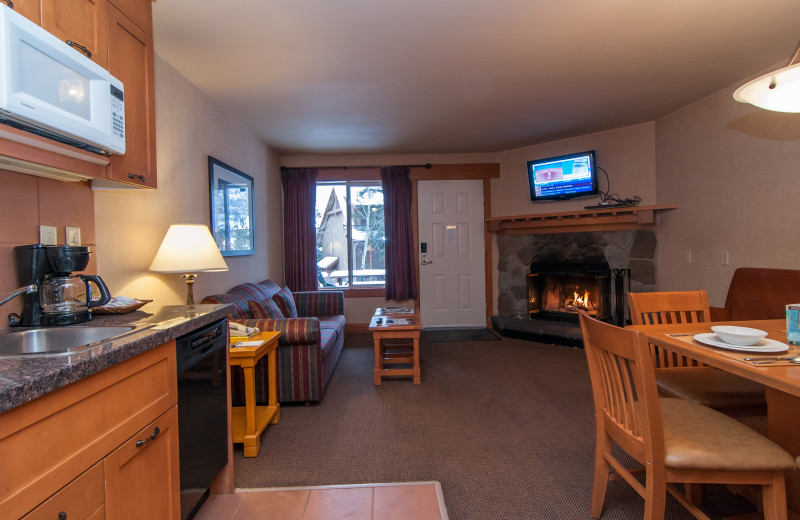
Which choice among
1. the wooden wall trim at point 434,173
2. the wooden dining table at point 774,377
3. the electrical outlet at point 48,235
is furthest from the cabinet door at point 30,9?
the wooden wall trim at point 434,173

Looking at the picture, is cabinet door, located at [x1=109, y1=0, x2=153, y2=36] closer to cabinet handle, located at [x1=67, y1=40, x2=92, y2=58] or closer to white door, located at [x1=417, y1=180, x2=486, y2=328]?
cabinet handle, located at [x1=67, y1=40, x2=92, y2=58]

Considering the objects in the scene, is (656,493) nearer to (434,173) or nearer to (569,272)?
(569,272)

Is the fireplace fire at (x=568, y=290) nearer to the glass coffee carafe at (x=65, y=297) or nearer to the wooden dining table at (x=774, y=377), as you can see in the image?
the wooden dining table at (x=774, y=377)

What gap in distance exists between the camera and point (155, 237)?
2.44m

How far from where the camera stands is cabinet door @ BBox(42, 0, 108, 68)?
1256 mm

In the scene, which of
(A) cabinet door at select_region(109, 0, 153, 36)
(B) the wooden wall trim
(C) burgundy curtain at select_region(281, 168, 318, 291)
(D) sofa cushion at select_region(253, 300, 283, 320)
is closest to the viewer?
(A) cabinet door at select_region(109, 0, 153, 36)

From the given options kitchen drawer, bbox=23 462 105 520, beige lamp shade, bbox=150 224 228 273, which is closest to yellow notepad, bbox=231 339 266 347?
beige lamp shade, bbox=150 224 228 273

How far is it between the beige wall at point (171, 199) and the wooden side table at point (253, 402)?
729 mm

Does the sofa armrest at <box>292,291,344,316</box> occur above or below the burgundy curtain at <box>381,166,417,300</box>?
below

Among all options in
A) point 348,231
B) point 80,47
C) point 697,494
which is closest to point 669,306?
point 697,494

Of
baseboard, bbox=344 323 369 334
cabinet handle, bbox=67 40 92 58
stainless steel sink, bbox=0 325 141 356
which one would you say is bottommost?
baseboard, bbox=344 323 369 334

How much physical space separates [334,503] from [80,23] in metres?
2.15

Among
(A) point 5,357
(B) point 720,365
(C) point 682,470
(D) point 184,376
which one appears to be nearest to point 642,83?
(B) point 720,365

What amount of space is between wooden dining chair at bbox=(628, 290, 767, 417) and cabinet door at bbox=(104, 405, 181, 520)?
2.09 metres
